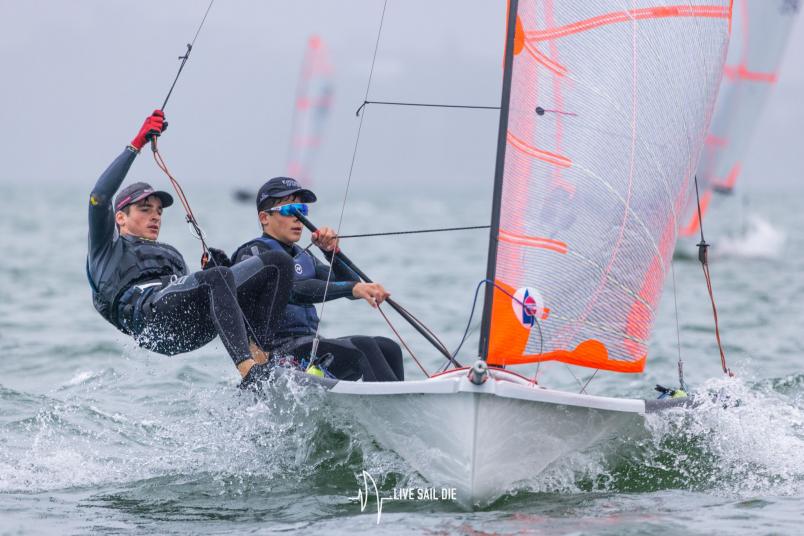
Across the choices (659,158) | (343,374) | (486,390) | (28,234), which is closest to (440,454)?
(486,390)

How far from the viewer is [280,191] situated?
5250mm

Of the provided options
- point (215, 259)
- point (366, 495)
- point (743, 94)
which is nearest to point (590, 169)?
point (366, 495)

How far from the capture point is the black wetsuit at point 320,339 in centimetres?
512

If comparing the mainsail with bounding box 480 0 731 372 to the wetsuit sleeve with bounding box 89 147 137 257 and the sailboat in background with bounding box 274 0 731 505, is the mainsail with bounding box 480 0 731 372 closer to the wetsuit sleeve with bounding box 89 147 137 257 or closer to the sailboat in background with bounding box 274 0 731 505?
the sailboat in background with bounding box 274 0 731 505

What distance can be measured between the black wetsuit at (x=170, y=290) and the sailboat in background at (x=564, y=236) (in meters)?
0.63

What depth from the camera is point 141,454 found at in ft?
18.0

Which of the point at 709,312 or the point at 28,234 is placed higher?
the point at 28,234

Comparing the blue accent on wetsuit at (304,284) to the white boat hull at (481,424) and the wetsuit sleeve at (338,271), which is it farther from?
the white boat hull at (481,424)

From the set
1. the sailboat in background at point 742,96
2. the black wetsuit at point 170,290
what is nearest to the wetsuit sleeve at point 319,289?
the black wetsuit at point 170,290

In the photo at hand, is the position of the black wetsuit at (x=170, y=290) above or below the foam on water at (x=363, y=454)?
A: above

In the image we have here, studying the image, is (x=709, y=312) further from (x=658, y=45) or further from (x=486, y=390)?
(x=486, y=390)

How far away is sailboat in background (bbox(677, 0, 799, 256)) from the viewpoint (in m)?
15.2

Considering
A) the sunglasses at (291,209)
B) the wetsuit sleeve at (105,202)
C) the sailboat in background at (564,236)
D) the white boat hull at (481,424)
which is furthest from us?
the sunglasses at (291,209)

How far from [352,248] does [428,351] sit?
15218mm
